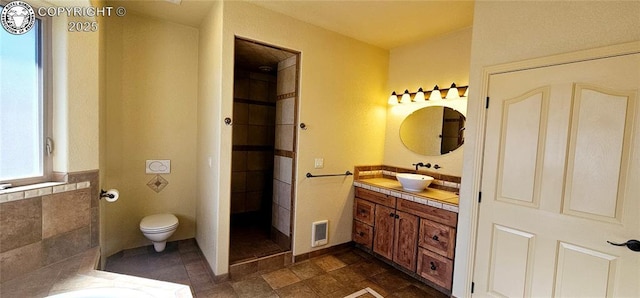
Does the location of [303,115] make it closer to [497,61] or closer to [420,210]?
[420,210]

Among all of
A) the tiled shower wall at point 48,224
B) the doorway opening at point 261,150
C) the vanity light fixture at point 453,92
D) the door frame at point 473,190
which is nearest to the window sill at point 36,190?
the tiled shower wall at point 48,224

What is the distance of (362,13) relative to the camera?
2.61m

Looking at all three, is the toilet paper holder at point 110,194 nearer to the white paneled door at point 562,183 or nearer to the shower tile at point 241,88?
the shower tile at point 241,88

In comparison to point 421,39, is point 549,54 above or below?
below

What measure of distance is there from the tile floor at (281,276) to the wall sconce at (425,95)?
200cm

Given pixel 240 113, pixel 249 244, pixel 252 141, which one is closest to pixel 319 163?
pixel 249 244

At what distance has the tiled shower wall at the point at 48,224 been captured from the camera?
162cm

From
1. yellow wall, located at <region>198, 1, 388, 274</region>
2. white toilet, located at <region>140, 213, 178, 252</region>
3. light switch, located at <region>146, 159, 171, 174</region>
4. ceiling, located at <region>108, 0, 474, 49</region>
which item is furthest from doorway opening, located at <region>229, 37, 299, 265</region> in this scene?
light switch, located at <region>146, 159, 171, 174</region>

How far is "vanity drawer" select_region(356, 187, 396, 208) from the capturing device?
9.52ft

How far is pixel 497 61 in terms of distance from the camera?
206 centimetres

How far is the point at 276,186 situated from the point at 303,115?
1019 mm

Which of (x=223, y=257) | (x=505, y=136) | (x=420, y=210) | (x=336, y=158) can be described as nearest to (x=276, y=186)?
(x=336, y=158)

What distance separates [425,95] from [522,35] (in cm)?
130

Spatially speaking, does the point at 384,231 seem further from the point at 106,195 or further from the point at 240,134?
the point at 106,195
